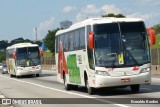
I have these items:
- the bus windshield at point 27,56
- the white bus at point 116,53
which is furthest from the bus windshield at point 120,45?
the bus windshield at point 27,56

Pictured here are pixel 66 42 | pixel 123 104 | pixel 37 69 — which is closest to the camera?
pixel 123 104

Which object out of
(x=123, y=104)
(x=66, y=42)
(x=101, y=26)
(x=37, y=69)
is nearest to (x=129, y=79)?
(x=101, y=26)

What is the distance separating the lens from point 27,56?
47.4 m

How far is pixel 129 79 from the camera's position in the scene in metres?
19.0

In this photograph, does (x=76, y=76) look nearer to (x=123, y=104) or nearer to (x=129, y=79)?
(x=129, y=79)

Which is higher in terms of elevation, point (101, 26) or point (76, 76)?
point (101, 26)

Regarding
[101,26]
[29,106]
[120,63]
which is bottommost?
[29,106]

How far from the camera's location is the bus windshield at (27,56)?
155ft

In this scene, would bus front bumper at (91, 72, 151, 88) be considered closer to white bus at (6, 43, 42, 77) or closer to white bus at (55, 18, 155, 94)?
white bus at (55, 18, 155, 94)

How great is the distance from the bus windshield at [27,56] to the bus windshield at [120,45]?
2823 centimetres

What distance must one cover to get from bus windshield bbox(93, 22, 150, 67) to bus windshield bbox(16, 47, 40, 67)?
2823 centimetres

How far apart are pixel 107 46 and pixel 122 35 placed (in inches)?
29.7

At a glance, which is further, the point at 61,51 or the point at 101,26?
the point at 61,51

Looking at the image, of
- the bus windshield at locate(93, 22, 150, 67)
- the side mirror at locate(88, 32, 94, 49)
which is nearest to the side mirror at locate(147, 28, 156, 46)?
the bus windshield at locate(93, 22, 150, 67)
